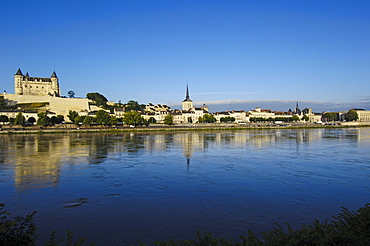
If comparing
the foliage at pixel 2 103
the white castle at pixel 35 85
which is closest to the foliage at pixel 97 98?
the white castle at pixel 35 85

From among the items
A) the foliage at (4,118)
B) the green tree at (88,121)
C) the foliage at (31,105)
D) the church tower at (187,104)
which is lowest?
the green tree at (88,121)

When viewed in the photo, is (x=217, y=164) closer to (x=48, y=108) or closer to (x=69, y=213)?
(x=69, y=213)

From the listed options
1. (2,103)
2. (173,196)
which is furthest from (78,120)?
(173,196)

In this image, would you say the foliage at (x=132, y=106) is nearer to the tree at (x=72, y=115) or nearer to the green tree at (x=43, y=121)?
the tree at (x=72, y=115)

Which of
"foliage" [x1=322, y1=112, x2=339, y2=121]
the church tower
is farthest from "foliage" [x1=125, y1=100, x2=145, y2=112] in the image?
"foliage" [x1=322, y1=112, x2=339, y2=121]

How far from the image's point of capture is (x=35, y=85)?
6862cm

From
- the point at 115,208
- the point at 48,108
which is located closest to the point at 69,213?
the point at 115,208

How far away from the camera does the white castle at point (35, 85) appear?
66.7m

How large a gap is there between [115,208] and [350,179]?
302 inches

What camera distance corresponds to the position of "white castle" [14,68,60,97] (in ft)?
219

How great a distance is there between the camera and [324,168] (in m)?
12.1

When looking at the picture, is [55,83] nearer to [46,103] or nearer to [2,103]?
[46,103]

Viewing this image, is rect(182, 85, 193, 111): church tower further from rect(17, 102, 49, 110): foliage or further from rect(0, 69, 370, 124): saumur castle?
rect(17, 102, 49, 110): foliage

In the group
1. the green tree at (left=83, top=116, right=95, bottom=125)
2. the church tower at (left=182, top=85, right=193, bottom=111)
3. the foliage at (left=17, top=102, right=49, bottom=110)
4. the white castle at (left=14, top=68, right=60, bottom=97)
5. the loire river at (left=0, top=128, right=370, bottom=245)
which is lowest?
the loire river at (left=0, top=128, right=370, bottom=245)
